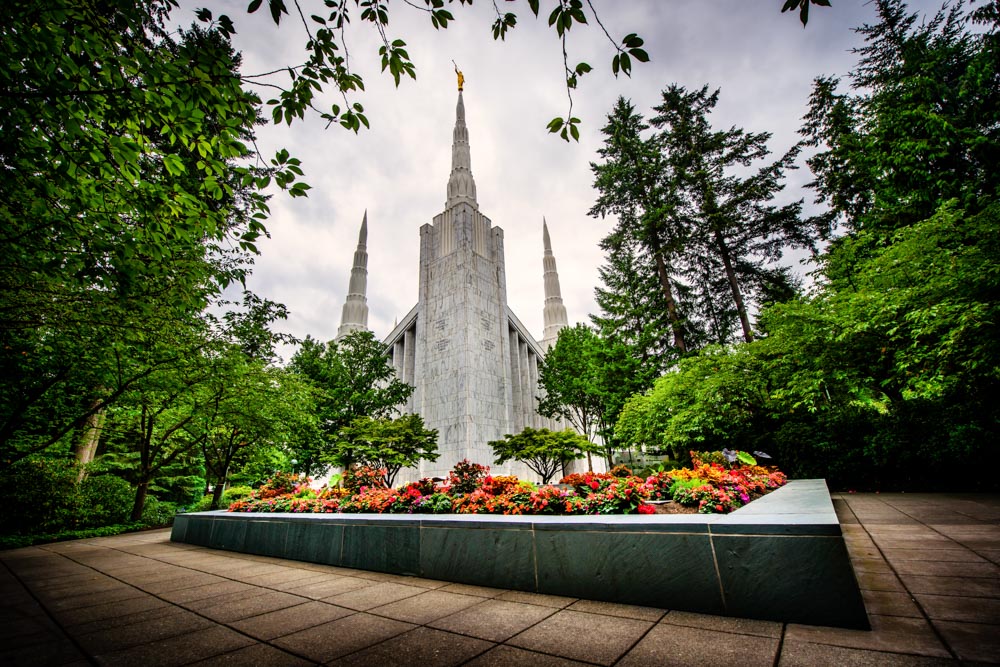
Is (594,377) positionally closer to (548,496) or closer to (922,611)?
(548,496)

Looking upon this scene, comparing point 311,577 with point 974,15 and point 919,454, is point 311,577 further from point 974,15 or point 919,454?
point 974,15

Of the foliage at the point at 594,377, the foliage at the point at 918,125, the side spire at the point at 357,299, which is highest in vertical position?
the side spire at the point at 357,299

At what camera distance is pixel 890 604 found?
2666mm

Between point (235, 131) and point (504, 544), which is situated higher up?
point (235, 131)

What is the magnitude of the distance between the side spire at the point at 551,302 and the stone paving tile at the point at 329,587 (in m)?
39.8

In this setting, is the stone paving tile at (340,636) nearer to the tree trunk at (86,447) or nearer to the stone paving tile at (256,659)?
the stone paving tile at (256,659)

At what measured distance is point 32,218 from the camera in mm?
3926

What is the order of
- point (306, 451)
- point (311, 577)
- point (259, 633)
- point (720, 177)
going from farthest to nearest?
point (306, 451)
point (720, 177)
point (311, 577)
point (259, 633)

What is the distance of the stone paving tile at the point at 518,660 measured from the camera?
1986 mm

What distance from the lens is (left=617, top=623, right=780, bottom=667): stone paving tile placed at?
76.5 inches

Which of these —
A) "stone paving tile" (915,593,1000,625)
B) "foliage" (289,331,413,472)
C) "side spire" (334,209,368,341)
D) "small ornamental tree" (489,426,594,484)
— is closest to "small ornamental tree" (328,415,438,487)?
"small ornamental tree" (489,426,594,484)

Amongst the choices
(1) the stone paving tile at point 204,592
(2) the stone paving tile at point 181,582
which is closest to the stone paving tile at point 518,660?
(1) the stone paving tile at point 204,592

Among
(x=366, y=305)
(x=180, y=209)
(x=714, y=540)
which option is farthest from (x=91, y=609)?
(x=366, y=305)

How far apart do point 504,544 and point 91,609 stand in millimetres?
3856
